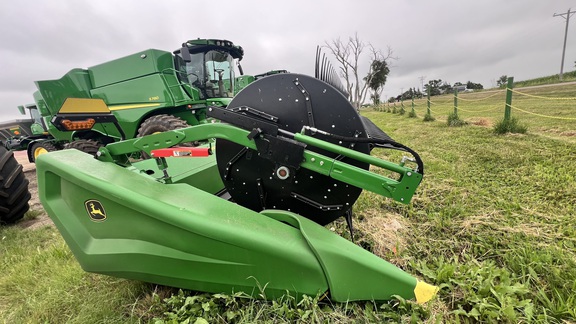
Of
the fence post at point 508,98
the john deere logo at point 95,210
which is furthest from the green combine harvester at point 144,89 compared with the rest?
the fence post at point 508,98

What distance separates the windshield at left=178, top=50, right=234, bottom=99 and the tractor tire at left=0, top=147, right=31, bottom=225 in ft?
12.4

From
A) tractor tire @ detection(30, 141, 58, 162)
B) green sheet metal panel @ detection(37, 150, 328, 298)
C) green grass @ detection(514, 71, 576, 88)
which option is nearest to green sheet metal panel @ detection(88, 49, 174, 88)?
tractor tire @ detection(30, 141, 58, 162)

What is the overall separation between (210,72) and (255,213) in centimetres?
585

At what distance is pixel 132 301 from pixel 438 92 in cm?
6780

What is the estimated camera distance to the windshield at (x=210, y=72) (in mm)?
6285

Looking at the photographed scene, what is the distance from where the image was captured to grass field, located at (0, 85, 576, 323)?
1.30 meters

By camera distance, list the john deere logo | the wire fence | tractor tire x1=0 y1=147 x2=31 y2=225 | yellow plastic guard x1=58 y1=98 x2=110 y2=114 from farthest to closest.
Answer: the wire fence, yellow plastic guard x1=58 y1=98 x2=110 y2=114, tractor tire x1=0 y1=147 x2=31 y2=225, the john deere logo

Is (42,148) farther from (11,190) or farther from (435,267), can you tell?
(435,267)

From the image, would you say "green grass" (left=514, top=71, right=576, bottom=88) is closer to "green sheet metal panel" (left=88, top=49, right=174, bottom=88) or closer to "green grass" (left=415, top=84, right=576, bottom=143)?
"green grass" (left=415, top=84, right=576, bottom=143)

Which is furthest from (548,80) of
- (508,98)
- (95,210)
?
(95,210)

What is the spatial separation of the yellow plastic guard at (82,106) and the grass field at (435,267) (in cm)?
183

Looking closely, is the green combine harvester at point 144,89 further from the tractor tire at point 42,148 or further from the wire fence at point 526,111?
the wire fence at point 526,111

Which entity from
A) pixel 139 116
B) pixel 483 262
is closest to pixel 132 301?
pixel 483 262

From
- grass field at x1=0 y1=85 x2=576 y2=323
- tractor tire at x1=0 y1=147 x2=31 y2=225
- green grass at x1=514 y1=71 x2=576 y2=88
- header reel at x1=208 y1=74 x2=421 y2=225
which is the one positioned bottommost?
grass field at x1=0 y1=85 x2=576 y2=323
